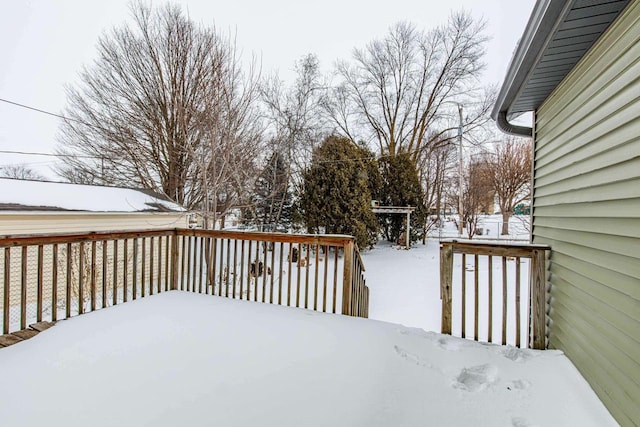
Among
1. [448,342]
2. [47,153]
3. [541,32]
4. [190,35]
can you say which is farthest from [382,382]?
[47,153]

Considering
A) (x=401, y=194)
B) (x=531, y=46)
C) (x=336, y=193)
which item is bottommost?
(x=336, y=193)

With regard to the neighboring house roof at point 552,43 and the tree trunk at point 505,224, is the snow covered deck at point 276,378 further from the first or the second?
the tree trunk at point 505,224

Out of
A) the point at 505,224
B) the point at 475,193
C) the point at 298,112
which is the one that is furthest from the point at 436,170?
→ the point at 298,112

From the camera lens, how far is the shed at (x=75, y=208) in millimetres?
5699

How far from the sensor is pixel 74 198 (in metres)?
6.79

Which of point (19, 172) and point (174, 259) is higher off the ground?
point (19, 172)

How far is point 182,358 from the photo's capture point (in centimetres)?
209

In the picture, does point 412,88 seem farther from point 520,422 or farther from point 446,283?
point 520,422

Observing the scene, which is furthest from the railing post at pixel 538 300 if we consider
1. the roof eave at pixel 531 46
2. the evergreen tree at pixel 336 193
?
the evergreen tree at pixel 336 193

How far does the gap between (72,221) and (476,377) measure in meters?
7.68

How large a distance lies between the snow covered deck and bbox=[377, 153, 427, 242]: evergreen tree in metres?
9.41

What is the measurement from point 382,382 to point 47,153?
11.8 meters

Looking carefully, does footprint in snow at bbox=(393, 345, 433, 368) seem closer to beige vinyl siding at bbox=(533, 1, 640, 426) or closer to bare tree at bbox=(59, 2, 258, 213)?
beige vinyl siding at bbox=(533, 1, 640, 426)

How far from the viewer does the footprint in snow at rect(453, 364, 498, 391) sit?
180 cm
